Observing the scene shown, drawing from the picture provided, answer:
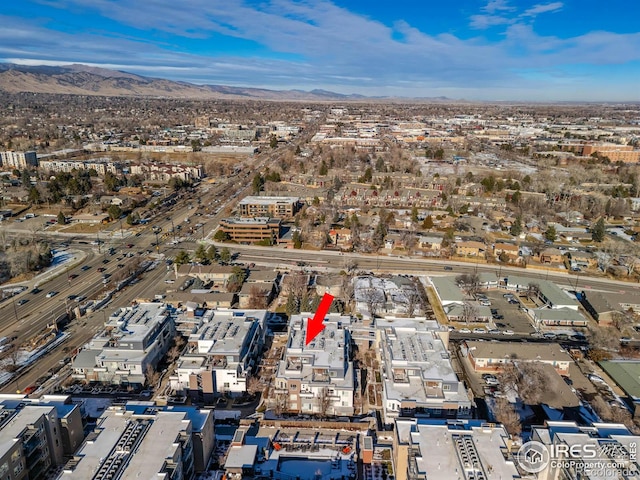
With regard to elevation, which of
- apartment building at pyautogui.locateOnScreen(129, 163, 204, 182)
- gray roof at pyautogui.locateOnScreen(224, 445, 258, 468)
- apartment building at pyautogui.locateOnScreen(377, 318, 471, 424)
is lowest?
gray roof at pyautogui.locateOnScreen(224, 445, 258, 468)

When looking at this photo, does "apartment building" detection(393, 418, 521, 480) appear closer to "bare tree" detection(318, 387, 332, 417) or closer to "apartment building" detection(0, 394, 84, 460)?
"bare tree" detection(318, 387, 332, 417)

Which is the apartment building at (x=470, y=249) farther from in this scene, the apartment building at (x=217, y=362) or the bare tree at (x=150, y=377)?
the bare tree at (x=150, y=377)

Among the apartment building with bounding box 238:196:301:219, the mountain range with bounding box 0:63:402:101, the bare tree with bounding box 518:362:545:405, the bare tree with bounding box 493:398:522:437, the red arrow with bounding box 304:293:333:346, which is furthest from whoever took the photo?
the mountain range with bounding box 0:63:402:101

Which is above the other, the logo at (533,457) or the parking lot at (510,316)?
the logo at (533,457)

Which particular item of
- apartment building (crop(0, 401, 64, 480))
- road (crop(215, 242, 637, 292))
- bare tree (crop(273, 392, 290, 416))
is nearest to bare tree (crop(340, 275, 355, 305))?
road (crop(215, 242, 637, 292))

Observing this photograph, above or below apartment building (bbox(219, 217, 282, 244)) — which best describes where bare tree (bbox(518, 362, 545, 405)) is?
below

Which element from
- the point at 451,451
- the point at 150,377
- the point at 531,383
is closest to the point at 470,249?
the point at 531,383

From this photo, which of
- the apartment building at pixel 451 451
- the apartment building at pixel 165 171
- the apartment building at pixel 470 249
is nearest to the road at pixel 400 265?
the apartment building at pixel 470 249
